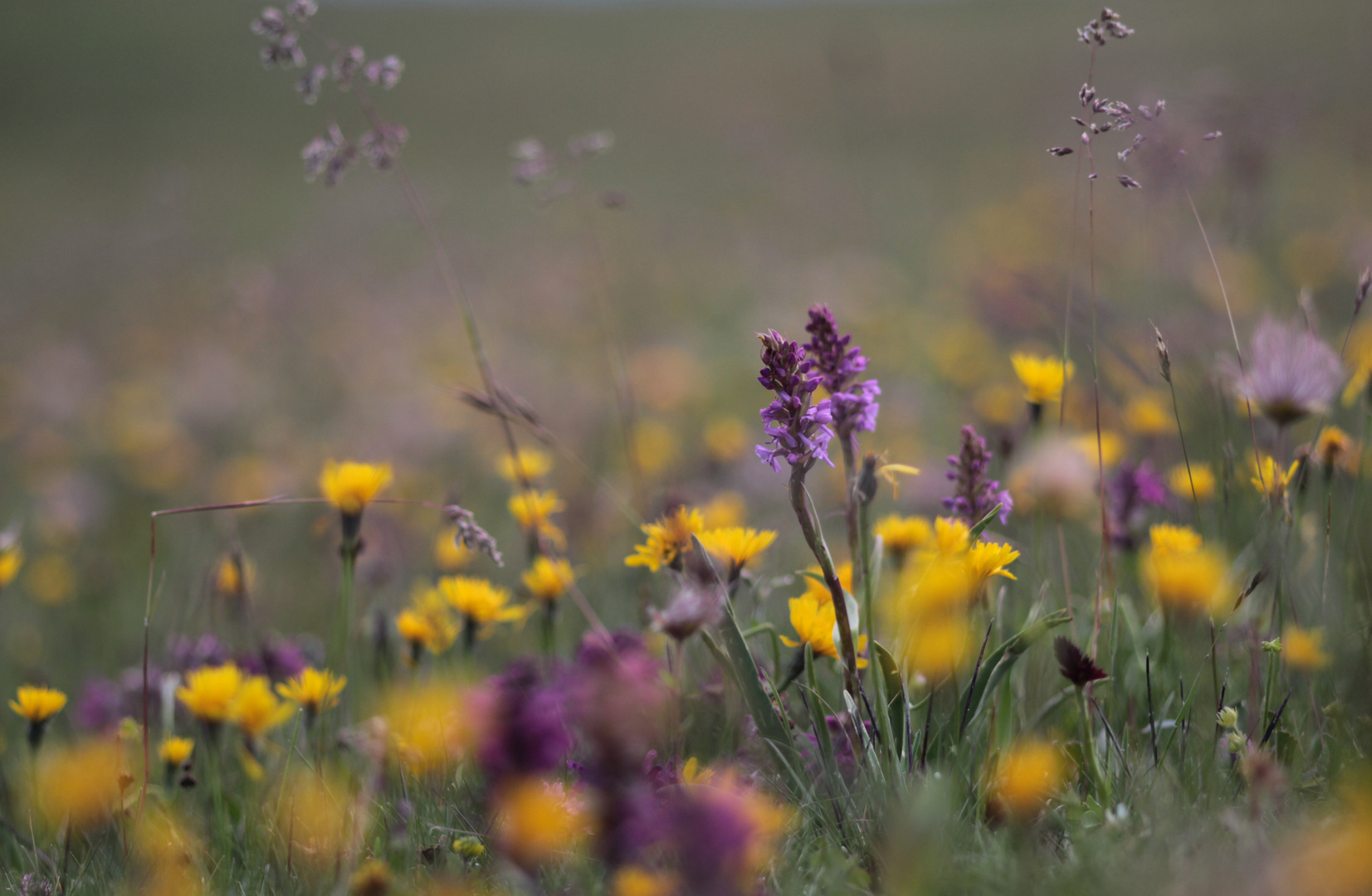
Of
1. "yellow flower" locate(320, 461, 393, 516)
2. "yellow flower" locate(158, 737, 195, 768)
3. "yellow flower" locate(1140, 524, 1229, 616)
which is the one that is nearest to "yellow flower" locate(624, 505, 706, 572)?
"yellow flower" locate(320, 461, 393, 516)

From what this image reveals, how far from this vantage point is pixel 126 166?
21.5m

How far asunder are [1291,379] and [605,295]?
5.97 metres

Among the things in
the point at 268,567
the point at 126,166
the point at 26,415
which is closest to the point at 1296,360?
the point at 268,567

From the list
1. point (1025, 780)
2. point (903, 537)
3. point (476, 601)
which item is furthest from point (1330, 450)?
point (476, 601)

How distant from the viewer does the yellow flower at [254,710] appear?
1.83 metres

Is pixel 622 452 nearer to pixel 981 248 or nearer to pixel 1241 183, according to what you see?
pixel 1241 183

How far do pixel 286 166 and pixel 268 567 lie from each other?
68.4 feet

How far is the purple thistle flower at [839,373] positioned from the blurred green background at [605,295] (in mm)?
794

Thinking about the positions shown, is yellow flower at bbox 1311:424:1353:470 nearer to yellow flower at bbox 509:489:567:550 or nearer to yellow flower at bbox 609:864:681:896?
yellow flower at bbox 609:864:681:896

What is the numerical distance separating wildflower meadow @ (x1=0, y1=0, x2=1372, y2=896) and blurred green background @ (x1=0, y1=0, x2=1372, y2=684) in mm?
54

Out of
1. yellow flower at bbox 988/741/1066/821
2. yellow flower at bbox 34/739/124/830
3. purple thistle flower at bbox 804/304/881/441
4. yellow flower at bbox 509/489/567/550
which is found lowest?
yellow flower at bbox 34/739/124/830

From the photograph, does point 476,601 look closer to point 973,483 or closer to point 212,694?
point 212,694

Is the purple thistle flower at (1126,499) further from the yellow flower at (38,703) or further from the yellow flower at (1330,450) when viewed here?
the yellow flower at (38,703)

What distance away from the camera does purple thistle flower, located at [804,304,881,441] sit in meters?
1.39
